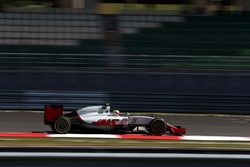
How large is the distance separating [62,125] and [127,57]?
6.22 m

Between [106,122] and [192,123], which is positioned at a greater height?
[106,122]

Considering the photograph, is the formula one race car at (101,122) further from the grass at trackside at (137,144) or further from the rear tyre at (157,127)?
the grass at trackside at (137,144)

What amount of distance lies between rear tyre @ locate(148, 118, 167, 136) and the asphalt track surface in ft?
5.52

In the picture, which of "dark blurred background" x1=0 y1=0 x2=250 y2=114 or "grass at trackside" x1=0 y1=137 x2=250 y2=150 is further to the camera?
"dark blurred background" x1=0 y1=0 x2=250 y2=114

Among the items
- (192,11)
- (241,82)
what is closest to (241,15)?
(192,11)

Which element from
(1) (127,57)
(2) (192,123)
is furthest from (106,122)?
(1) (127,57)

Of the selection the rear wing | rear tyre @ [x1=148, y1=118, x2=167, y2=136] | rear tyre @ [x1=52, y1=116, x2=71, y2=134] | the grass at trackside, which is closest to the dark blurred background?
the rear wing

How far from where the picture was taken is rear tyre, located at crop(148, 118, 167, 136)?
10.7 meters

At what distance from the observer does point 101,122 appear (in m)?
11.1

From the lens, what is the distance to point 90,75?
16625 millimetres

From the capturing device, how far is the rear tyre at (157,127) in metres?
10.7

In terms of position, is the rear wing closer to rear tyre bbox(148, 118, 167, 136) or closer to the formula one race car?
the formula one race car

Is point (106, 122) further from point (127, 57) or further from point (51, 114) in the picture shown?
point (127, 57)
